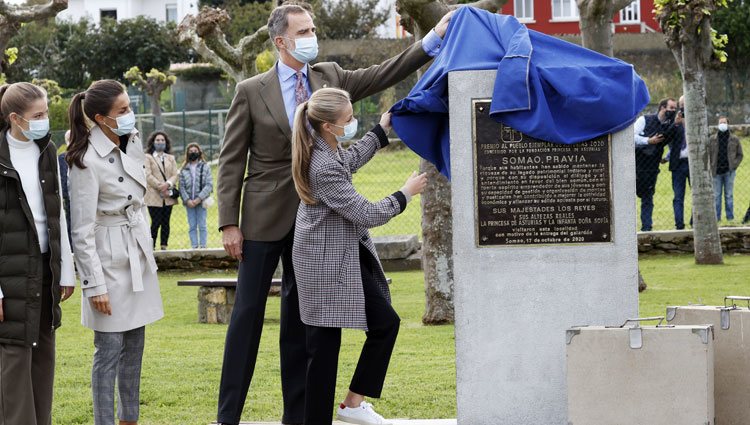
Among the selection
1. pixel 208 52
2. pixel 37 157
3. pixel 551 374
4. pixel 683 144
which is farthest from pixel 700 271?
pixel 37 157

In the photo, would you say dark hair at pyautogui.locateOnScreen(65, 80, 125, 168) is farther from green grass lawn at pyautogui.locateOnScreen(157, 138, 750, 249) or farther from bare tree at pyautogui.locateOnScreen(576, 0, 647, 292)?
green grass lawn at pyautogui.locateOnScreen(157, 138, 750, 249)

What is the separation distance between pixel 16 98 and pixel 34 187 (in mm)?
445

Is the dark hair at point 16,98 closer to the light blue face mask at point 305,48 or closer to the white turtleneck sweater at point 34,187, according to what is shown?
the white turtleneck sweater at point 34,187

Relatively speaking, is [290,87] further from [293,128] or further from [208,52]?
[208,52]

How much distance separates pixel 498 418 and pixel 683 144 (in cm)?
1294

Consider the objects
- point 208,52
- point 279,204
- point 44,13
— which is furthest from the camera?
point 208,52

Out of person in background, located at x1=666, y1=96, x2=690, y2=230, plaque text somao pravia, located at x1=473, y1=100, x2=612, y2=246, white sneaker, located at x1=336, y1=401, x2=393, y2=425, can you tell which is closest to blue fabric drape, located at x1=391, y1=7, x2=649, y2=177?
plaque text somao pravia, located at x1=473, y1=100, x2=612, y2=246

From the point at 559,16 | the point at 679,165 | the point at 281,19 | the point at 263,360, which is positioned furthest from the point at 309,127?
the point at 559,16

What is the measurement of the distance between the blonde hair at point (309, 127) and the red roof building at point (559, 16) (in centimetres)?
4590

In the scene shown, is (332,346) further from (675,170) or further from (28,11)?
(675,170)

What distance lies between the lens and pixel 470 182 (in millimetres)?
6152

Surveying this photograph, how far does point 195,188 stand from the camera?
18328 millimetres

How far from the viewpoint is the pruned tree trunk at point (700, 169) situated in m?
16.0

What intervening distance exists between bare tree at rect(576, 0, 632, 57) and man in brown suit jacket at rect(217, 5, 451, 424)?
6722 millimetres
